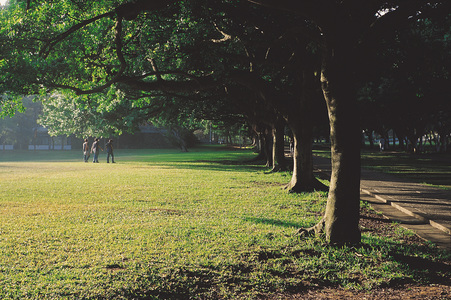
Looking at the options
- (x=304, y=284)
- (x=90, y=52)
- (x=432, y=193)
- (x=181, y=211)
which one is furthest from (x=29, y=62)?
(x=432, y=193)

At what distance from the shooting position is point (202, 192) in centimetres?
1248

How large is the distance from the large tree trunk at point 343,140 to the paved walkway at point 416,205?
5.41ft

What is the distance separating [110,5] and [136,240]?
7.82 m

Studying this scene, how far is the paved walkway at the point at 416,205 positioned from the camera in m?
7.12

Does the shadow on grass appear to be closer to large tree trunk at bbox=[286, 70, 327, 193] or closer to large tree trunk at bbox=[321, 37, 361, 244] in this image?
large tree trunk at bbox=[321, 37, 361, 244]

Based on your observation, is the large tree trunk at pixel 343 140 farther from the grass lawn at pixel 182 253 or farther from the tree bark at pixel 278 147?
the tree bark at pixel 278 147

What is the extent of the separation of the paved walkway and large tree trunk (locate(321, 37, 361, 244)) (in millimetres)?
1649

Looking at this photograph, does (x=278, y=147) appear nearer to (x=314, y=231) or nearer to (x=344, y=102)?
(x=314, y=231)

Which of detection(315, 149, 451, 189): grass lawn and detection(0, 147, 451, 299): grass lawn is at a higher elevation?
detection(315, 149, 451, 189): grass lawn

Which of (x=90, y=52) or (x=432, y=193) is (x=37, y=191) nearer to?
(x=90, y=52)

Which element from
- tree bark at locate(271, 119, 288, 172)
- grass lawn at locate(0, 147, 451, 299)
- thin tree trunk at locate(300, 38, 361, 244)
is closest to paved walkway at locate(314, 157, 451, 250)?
grass lawn at locate(0, 147, 451, 299)

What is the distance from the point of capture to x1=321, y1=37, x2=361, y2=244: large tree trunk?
A: 5898mm

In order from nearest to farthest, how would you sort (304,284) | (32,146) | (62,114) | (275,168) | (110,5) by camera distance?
(304,284), (110,5), (275,168), (62,114), (32,146)

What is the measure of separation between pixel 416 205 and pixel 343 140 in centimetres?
495
